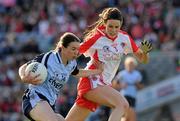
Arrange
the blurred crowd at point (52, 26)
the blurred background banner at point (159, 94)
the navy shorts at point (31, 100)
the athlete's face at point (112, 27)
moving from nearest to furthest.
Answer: the navy shorts at point (31, 100) → the athlete's face at point (112, 27) → the blurred background banner at point (159, 94) → the blurred crowd at point (52, 26)

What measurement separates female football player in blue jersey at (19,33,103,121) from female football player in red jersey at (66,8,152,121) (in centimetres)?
93

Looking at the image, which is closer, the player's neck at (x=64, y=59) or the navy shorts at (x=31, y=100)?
the navy shorts at (x=31, y=100)

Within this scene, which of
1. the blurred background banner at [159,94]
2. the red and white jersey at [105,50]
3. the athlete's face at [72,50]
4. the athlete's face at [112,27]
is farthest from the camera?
the blurred background banner at [159,94]

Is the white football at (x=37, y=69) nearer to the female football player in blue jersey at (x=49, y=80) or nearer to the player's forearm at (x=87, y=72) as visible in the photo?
the female football player in blue jersey at (x=49, y=80)

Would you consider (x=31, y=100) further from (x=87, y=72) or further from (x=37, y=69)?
(x=87, y=72)

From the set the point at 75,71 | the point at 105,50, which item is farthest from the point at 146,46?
the point at 75,71

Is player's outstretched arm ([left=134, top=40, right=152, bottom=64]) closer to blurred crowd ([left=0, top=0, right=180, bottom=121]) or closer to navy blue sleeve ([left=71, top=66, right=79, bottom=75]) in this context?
navy blue sleeve ([left=71, top=66, right=79, bottom=75])

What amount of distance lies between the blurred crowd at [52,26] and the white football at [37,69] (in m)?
9.34

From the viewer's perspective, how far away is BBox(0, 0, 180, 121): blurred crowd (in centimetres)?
2145

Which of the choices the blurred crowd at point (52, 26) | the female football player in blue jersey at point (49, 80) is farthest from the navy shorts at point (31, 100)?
the blurred crowd at point (52, 26)

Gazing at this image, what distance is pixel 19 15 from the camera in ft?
81.5

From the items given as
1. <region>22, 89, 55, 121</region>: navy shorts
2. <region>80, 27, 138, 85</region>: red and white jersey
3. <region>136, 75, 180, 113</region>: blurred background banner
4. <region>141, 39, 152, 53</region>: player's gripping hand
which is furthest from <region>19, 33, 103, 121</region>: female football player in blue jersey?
<region>136, 75, 180, 113</region>: blurred background banner

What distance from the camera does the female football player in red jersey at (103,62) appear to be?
1138 cm

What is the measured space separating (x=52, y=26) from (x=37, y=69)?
43.7ft
